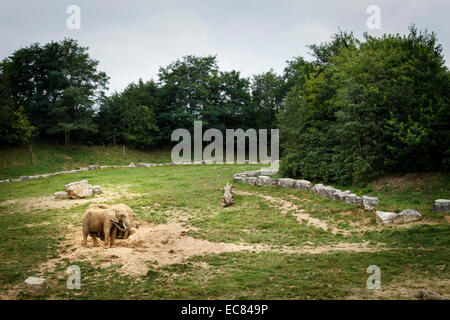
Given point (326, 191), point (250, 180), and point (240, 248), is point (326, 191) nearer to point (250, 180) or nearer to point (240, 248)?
point (250, 180)

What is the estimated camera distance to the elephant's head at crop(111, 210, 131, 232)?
1053cm

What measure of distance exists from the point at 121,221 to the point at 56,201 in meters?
8.97

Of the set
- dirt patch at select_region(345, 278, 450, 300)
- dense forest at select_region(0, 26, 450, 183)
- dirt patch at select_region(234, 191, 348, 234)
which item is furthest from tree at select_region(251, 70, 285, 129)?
dirt patch at select_region(345, 278, 450, 300)

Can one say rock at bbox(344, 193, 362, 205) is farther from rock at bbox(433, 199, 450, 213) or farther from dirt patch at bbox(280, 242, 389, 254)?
dirt patch at bbox(280, 242, 389, 254)

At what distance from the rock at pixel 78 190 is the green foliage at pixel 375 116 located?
1365 cm

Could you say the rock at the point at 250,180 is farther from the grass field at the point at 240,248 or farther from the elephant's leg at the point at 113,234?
the elephant's leg at the point at 113,234

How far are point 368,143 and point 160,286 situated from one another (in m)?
15.8

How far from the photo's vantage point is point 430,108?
15.6 meters

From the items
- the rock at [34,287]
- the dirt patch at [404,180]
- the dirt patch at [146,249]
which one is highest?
the dirt patch at [404,180]

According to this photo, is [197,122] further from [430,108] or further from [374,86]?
[430,108]

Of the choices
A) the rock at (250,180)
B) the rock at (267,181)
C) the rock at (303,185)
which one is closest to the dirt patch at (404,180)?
the rock at (303,185)

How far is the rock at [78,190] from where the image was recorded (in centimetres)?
1764

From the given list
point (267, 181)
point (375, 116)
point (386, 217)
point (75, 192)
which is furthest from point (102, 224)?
point (375, 116)
